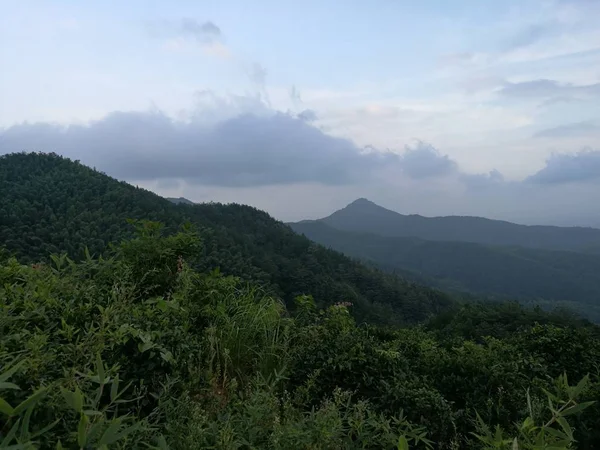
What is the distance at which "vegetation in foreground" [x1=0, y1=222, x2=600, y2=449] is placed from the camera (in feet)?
5.39

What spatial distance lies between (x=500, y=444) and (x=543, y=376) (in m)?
2.35

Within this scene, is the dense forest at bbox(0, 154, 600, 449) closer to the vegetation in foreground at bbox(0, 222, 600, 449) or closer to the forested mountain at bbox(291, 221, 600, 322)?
the vegetation in foreground at bbox(0, 222, 600, 449)

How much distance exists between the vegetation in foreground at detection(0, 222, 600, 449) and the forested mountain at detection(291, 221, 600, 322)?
114309 mm

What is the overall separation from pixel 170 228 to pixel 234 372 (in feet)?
85.8

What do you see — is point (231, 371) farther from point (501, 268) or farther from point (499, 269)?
point (501, 268)

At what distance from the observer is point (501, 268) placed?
501ft

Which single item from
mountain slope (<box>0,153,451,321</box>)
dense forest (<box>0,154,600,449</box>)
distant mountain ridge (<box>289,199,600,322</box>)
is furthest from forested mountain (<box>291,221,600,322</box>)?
dense forest (<box>0,154,600,449</box>)

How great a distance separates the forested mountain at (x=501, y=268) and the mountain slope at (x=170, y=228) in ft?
209

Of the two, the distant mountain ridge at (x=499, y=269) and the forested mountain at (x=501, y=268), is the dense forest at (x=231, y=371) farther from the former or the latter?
the forested mountain at (x=501, y=268)

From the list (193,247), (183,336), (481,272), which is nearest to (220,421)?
(183,336)

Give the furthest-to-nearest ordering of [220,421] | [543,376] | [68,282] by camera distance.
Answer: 1. [543,376]
2. [68,282]
3. [220,421]

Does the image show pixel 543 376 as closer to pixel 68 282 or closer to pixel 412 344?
pixel 412 344

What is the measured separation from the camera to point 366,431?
7.01 feet

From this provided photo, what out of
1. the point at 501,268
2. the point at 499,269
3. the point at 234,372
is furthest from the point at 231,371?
the point at 501,268
